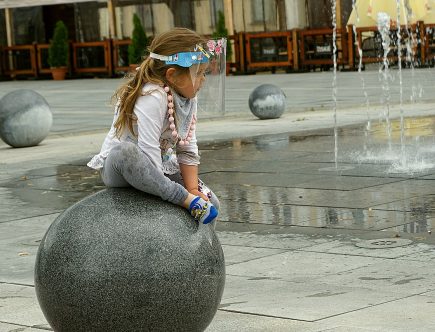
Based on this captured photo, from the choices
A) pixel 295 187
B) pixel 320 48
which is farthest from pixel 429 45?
pixel 295 187

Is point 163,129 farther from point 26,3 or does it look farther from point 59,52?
point 26,3

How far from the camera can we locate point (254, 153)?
15.1 meters

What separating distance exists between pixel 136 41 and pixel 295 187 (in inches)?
1065

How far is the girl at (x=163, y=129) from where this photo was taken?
5.57m

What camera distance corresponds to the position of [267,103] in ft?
66.2

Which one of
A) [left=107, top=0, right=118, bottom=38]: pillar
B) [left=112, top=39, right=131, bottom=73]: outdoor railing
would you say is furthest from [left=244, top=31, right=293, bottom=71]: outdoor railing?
[left=107, top=0, right=118, bottom=38]: pillar

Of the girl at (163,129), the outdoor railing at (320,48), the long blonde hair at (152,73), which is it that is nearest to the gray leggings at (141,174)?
the girl at (163,129)

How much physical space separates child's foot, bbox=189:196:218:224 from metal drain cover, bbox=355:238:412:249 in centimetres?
308

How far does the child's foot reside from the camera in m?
5.57

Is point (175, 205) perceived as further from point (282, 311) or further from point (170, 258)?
point (282, 311)

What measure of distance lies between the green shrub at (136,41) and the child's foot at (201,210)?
3265 centimetres

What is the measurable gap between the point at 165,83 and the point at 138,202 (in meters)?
0.68

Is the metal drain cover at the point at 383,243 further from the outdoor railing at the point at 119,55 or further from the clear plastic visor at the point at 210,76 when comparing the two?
the outdoor railing at the point at 119,55

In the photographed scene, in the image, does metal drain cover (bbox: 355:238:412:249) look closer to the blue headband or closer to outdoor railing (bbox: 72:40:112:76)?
the blue headband
